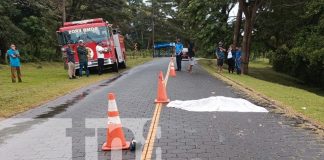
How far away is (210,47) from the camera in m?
39.7

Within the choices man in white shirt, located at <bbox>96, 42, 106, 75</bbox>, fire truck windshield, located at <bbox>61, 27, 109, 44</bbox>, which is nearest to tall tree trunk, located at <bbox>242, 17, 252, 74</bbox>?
fire truck windshield, located at <bbox>61, 27, 109, 44</bbox>

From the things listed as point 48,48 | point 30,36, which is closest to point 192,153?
point 30,36

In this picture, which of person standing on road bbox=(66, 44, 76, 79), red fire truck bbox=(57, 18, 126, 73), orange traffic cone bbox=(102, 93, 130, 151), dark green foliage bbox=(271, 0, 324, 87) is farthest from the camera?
dark green foliage bbox=(271, 0, 324, 87)

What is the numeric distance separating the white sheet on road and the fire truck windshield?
14.7 meters

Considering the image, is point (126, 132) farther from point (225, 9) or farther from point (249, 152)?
point (225, 9)

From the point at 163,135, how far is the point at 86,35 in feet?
62.8

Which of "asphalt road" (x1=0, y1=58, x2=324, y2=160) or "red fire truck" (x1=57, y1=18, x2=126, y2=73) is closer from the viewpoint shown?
"asphalt road" (x1=0, y1=58, x2=324, y2=160)

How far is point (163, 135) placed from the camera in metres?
8.83

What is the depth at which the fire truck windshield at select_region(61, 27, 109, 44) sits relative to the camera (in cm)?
2694

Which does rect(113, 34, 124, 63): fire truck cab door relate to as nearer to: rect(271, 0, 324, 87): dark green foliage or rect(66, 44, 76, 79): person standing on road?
rect(66, 44, 76, 79): person standing on road

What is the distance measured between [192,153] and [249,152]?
0.91 m

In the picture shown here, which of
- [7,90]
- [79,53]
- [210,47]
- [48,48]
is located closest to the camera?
[7,90]

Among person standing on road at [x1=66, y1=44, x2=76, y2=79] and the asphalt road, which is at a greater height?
person standing on road at [x1=66, y1=44, x2=76, y2=79]

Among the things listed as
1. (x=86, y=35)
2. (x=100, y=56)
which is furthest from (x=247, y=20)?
(x=86, y=35)
